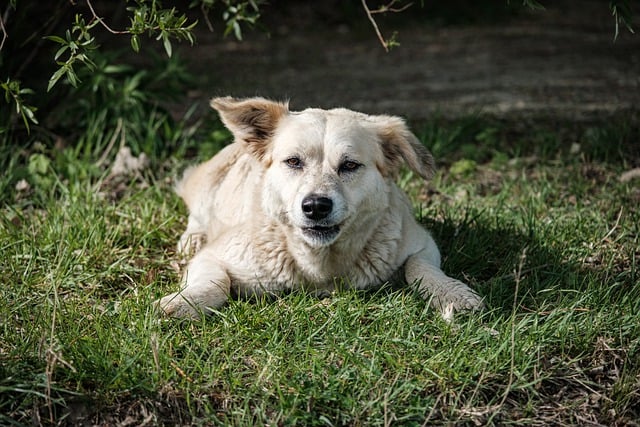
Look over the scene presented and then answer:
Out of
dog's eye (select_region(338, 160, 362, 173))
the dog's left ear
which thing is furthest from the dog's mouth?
the dog's left ear

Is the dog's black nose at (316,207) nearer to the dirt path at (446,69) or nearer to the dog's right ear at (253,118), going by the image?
the dog's right ear at (253,118)

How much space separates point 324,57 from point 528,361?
7417 millimetres

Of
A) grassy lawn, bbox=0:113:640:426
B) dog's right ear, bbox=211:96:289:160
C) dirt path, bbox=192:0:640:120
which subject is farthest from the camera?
dirt path, bbox=192:0:640:120

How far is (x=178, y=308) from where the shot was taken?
3822 millimetres

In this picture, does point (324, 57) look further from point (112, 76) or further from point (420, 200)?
point (420, 200)

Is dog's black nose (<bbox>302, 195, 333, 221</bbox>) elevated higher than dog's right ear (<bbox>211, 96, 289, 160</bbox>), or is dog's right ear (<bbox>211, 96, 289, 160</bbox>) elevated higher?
dog's right ear (<bbox>211, 96, 289, 160</bbox>)

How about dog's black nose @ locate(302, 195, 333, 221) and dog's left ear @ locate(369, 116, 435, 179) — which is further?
dog's left ear @ locate(369, 116, 435, 179)

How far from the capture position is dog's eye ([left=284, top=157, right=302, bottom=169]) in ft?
13.2

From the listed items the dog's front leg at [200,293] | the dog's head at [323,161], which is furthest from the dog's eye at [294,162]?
the dog's front leg at [200,293]

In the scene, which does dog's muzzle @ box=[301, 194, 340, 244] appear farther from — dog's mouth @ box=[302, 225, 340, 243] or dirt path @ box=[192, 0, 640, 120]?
dirt path @ box=[192, 0, 640, 120]

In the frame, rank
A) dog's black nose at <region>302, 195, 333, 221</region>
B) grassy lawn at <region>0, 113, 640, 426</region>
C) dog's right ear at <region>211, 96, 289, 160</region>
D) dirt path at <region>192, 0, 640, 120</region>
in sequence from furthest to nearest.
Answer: dirt path at <region>192, 0, 640, 120</region>
dog's right ear at <region>211, 96, 289, 160</region>
dog's black nose at <region>302, 195, 333, 221</region>
grassy lawn at <region>0, 113, 640, 426</region>

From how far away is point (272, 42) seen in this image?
36.7 feet

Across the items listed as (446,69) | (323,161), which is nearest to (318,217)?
(323,161)

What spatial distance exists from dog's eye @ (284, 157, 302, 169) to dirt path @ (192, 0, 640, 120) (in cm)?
353
